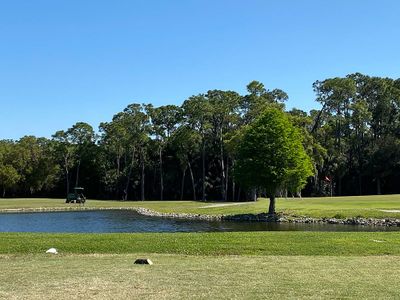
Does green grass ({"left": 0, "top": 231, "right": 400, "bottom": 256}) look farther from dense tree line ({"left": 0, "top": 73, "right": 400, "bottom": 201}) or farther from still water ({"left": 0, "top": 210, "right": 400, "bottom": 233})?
dense tree line ({"left": 0, "top": 73, "right": 400, "bottom": 201})

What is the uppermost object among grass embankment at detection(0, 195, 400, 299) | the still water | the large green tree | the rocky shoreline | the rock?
the large green tree

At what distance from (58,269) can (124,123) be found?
8307 cm

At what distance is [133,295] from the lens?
9320 mm

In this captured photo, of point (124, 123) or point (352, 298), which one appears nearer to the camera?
point (352, 298)

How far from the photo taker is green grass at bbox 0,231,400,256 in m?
17.0

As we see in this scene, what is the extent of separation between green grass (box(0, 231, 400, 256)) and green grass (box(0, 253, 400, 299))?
5.27ft

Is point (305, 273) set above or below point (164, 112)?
below

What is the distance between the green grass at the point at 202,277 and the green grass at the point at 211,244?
1.60 m

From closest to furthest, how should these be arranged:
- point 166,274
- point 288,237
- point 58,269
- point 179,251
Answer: point 166,274 < point 58,269 < point 179,251 < point 288,237

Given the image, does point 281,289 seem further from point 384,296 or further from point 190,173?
point 190,173

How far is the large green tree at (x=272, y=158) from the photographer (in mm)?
47688

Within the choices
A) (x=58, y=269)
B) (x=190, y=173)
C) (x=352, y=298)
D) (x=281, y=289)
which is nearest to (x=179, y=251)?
(x=58, y=269)

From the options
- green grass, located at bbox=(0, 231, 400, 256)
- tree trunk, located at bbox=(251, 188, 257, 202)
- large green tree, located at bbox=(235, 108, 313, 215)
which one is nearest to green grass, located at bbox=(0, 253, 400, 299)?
green grass, located at bbox=(0, 231, 400, 256)

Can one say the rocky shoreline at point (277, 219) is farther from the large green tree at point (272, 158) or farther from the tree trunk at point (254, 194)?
the tree trunk at point (254, 194)
